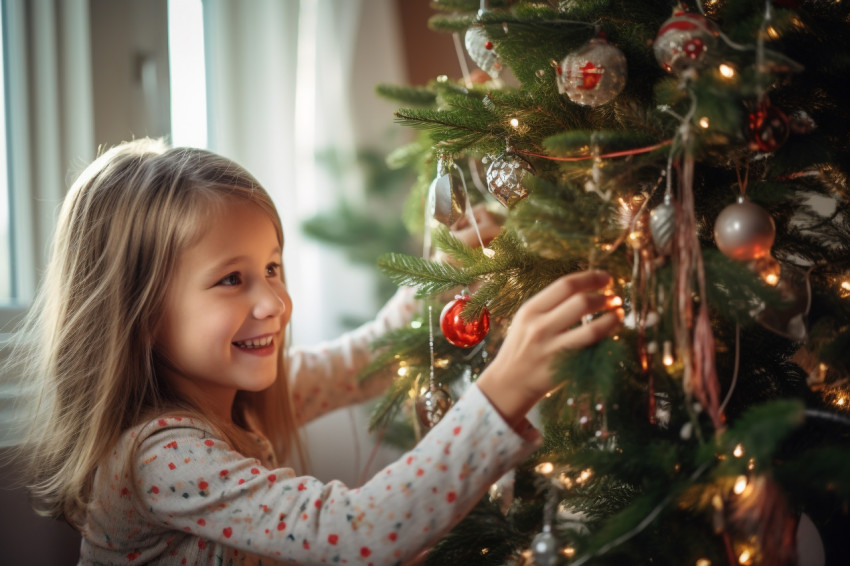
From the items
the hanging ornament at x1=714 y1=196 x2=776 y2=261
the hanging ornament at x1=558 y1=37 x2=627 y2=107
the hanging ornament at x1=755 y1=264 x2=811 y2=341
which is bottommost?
the hanging ornament at x1=755 y1=264 x2=811 y2=341

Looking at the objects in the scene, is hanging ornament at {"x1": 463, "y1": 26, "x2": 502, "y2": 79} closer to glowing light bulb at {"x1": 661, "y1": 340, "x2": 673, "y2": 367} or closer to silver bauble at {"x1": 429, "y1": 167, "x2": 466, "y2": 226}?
silver bauble at {"x1": 429, "y1": 167, "x2": 466, "y2": 226}

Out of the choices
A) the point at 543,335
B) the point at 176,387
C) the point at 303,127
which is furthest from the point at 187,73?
the point at 543,335

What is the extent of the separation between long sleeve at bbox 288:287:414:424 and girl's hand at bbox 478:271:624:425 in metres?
0.55

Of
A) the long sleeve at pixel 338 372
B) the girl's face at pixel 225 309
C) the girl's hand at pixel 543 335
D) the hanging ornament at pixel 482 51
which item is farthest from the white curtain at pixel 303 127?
the girl's hand at pixel 543 335

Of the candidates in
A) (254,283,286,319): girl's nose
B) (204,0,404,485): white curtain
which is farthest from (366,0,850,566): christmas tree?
(204,0,404,485): white curtain

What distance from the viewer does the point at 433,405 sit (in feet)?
2.68

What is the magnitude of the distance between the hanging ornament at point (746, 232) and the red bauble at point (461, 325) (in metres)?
0.27

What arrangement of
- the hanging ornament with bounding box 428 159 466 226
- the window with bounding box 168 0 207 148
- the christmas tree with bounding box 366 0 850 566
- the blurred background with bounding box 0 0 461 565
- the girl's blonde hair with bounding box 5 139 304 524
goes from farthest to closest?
the window with bounding box 168 0 207 148
the blurred background with bounding box 0 0 461 565
the girl's blonde hair with bounding box 5 139 304 524
the hanging ornament with bounding box 428 159 466 226
the christmas tree with bounding box 366 0 850 566

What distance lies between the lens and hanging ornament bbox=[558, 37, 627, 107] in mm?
583

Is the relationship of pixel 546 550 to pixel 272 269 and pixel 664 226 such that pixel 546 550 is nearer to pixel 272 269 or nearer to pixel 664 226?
pixel 664 226

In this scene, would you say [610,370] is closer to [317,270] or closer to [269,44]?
[317,270]

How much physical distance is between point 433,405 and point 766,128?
50 centimetres

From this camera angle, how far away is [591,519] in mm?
660

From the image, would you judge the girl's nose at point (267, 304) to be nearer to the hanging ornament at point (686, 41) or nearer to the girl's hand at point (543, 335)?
the girl's hand at point (543, 335)
